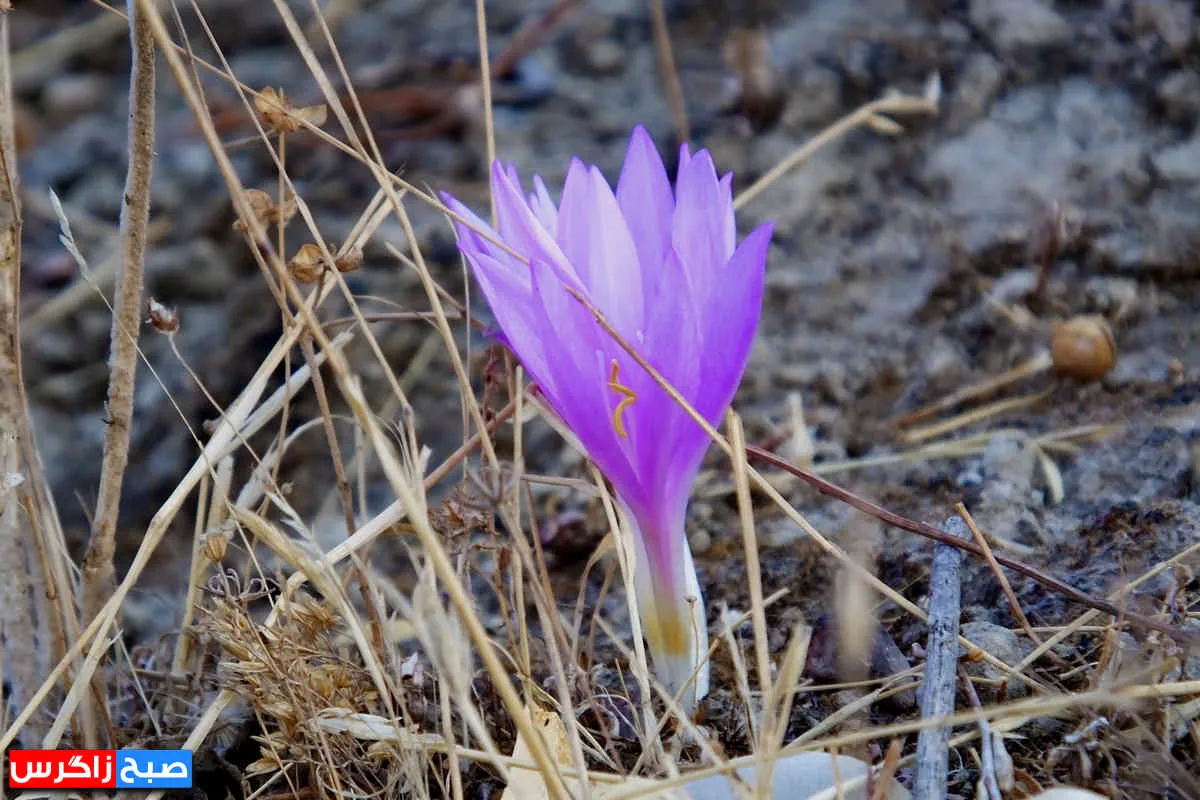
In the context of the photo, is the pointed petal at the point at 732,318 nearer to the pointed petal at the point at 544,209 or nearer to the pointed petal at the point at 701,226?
the pointed petal at the point at 701,226

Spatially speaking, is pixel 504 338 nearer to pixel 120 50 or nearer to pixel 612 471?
pixel 612 471

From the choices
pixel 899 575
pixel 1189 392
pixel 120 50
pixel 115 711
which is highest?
pixel 120 50

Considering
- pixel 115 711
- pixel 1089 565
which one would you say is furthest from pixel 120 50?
pixel 1089 565

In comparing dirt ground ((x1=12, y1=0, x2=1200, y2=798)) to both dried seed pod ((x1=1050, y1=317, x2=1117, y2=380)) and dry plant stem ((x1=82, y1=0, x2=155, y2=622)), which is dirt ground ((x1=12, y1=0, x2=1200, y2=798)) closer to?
dried seed pod ((x1=1050, y1=317, x2=1117, y2=380))

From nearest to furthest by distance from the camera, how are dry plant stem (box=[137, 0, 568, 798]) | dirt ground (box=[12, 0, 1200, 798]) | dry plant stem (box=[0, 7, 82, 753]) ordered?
dry plant stem (box=[137, 0, 568, 798]), dry plant stem (box=[0, 7, 82, 753]), dirt ground (box=[12, 0, 1200, 798])

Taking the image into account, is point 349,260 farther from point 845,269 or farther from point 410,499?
point 845,269

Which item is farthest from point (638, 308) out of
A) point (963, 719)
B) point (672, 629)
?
point (963, 719)

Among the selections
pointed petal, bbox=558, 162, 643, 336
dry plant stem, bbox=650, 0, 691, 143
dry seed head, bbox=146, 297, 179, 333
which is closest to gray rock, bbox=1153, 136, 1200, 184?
dry plant stem, bbox=650, 0, 691, 143
